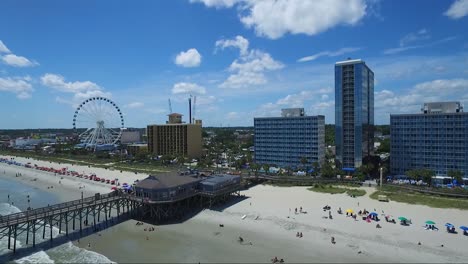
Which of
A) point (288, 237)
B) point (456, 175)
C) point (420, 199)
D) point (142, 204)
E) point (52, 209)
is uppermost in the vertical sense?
point (456, 175)

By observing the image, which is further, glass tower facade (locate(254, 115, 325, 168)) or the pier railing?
glass tower facade (locate(254, 115, 325, 168))

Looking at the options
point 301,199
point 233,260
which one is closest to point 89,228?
A: point 233,260

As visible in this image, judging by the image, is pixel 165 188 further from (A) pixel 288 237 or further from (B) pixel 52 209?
(A) pixel 288 237

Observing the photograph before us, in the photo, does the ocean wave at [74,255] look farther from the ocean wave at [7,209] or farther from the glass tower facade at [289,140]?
the glass tower facade at [289,140]

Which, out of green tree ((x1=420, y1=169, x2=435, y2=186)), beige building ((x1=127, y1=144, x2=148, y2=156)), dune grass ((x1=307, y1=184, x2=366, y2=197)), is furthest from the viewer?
beige building ((x1=127, y1=144, x2=148, y2=156))

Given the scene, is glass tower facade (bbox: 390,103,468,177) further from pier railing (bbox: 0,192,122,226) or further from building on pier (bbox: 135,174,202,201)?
pier railing (bbox: 0,192,122,226)

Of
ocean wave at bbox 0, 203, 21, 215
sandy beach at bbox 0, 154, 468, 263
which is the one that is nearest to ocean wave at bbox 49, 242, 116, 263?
sandy beach at bbox 0, 154, 468, 263

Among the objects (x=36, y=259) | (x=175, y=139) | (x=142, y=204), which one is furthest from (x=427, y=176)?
(x=175, y=139)
